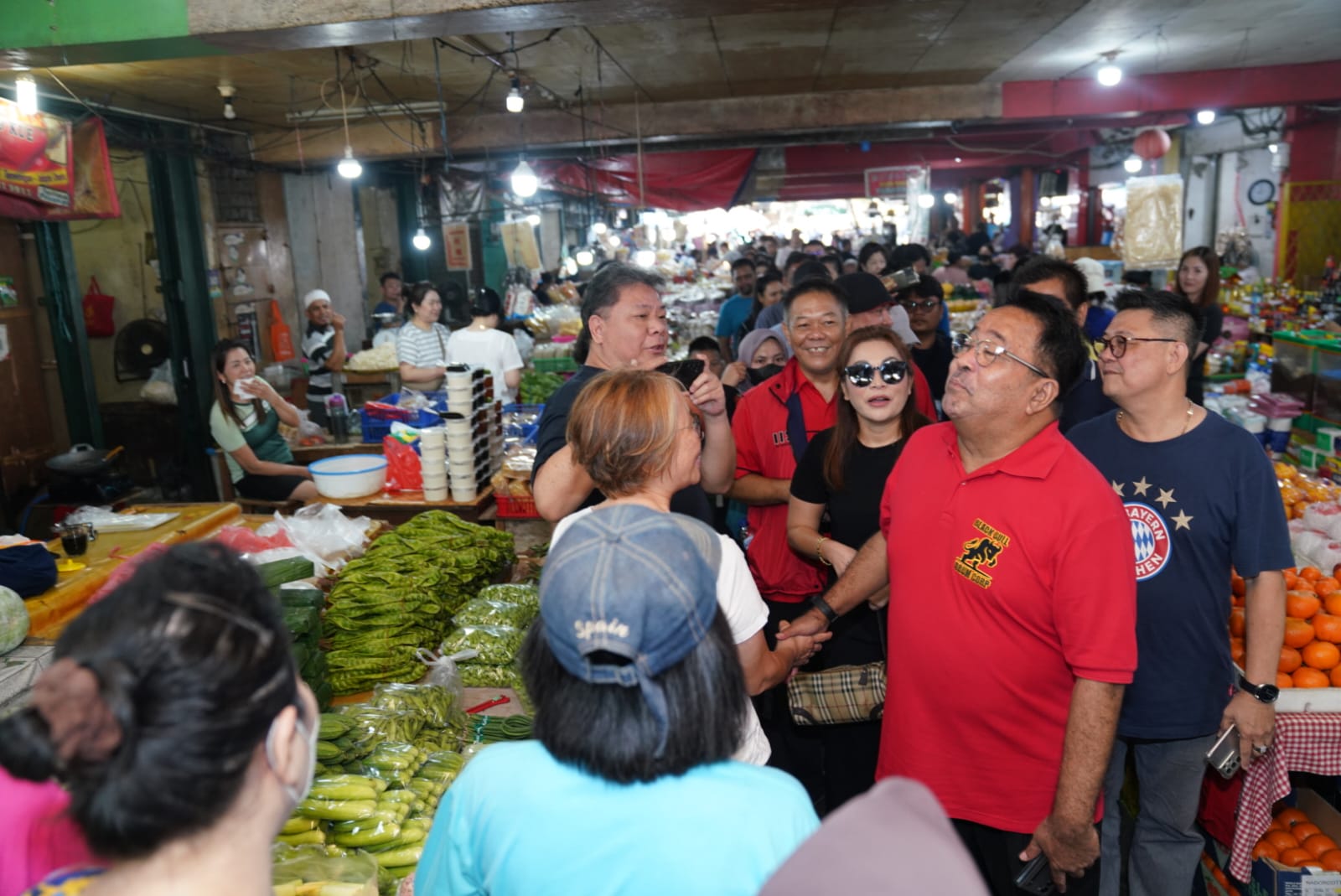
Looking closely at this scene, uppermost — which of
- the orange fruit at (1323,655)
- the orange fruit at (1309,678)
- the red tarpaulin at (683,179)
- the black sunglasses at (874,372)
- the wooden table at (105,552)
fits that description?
the red tarpaulin at (683,179)

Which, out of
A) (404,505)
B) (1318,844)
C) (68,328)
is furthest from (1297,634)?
(68,328)

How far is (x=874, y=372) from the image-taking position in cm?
305

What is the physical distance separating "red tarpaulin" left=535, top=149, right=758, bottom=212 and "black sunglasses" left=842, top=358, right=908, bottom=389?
872 cm

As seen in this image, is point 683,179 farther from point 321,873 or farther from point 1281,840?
point 321,873

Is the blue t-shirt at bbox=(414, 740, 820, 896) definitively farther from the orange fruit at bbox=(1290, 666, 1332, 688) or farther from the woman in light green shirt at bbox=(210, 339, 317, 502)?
the woman in light green shirt at bbox=(210, 339, 317, 502)

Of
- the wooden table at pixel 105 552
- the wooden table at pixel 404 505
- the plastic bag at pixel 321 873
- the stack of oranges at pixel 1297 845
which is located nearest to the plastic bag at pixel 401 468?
the wooden table at pixel 404 505

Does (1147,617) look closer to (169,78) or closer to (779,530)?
(779,530)

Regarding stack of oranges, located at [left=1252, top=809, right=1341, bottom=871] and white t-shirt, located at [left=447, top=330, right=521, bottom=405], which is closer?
stack of oranges, located at [left=1252, top=809, right=1341, bottom=871]

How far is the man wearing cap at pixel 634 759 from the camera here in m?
1.18

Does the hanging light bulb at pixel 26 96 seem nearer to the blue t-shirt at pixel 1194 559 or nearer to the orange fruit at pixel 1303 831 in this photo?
the blue t-shirt at pixel 1194 559

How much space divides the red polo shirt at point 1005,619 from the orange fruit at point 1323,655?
→ 135 cm

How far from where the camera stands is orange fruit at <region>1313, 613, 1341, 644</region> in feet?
9.71

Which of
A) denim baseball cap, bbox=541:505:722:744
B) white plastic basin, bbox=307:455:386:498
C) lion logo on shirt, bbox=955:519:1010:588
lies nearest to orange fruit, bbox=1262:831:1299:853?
lion logo on shirt, bbox=955:519:1010:588

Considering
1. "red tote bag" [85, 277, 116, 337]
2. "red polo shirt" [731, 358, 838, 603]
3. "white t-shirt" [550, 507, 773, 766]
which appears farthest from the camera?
"red tote bag" [85, 277, 116, 337]
